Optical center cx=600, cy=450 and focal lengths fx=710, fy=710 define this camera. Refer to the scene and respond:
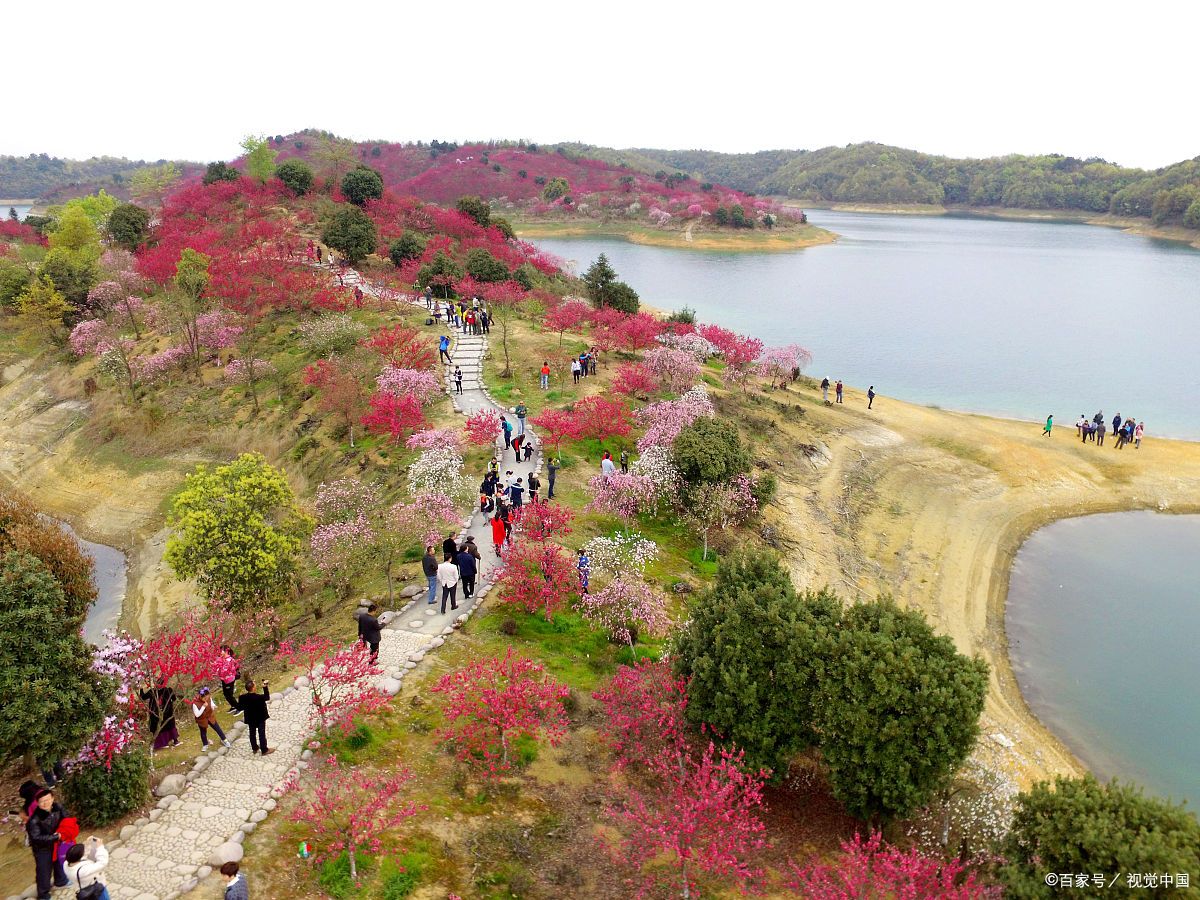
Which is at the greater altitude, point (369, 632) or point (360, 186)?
point (360, 186)

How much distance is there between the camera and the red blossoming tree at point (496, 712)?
13.8 m

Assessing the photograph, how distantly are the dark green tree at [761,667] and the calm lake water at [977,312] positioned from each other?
39663mm

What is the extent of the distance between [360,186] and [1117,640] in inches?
2445

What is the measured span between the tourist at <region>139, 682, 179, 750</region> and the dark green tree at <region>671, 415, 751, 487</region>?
17300mm

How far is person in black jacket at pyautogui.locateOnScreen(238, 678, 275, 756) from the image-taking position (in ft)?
43.7

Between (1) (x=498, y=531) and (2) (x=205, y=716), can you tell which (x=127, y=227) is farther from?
(2) (x=205, y=716)

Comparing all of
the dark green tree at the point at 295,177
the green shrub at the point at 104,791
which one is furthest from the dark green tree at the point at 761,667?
the dark green tree at the point at 295,177

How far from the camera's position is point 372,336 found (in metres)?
39.6

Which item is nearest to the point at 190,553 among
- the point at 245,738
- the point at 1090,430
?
the point at 245,738

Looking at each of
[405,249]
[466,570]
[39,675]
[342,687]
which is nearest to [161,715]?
[39,675]

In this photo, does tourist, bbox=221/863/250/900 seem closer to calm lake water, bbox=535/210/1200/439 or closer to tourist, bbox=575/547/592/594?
tourist, bbox=575/547/592/594

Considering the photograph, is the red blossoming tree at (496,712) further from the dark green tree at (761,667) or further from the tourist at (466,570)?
the tourist at (466,570)

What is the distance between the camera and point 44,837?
10.2 m

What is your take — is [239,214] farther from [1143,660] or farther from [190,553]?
[1143,660]
